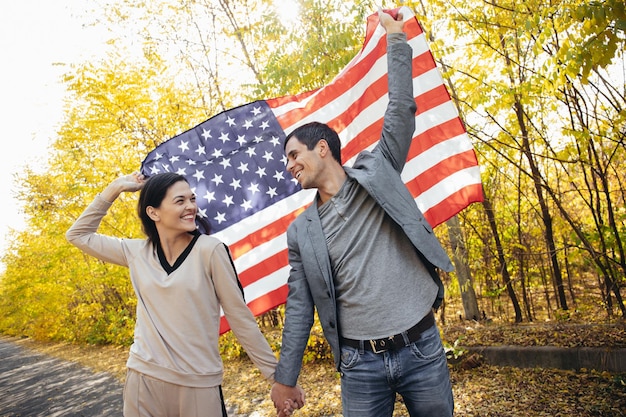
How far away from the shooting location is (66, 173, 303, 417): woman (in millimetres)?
1950

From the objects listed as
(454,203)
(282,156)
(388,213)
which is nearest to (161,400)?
(388,213)

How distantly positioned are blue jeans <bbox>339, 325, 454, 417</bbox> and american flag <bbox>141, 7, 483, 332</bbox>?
136 cm

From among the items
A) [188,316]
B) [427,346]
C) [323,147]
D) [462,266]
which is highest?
[323,147]

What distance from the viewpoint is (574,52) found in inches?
109

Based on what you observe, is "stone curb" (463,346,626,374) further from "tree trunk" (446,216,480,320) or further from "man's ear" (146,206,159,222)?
"man's ear" (146,206,159,222)

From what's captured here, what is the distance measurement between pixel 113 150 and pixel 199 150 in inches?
220

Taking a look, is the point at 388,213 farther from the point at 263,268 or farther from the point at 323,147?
the point at 263,268

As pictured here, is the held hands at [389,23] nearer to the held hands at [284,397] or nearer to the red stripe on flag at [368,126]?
the red stripe on flag at [368,126]

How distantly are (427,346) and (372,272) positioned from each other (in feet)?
1.32

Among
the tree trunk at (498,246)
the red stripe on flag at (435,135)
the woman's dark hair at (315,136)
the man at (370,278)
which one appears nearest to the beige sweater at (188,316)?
the man at (370,278)

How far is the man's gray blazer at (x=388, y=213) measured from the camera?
6.54 ft

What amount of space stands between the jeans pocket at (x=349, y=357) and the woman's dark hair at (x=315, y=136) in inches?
40.2

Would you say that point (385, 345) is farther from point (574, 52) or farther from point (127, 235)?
point (127, 235)

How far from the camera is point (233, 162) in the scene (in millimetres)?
3441
